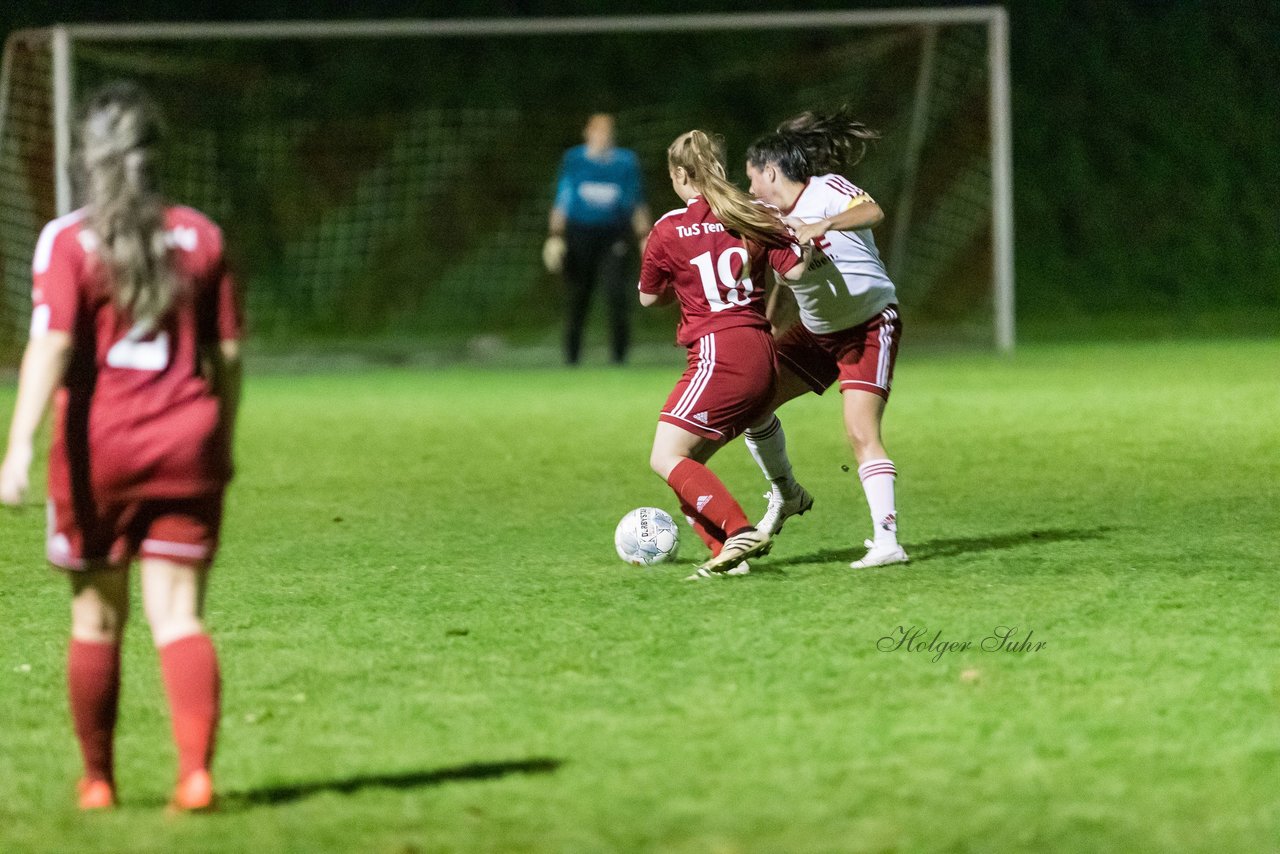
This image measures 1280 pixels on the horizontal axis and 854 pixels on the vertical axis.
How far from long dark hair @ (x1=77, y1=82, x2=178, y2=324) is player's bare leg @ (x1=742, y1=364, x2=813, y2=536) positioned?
329 cm

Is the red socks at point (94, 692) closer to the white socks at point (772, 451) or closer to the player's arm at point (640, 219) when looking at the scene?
the white socks at point (772, 451)

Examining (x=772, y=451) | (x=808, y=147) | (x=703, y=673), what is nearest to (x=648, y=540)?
(x=772, y=451)

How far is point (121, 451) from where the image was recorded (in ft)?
11.1

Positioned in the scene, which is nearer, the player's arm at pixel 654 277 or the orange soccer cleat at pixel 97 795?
the orange soccer cleat at pixel 97 795

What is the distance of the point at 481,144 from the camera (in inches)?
834

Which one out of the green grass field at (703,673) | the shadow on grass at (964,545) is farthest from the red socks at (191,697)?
the shadow on grass at (964,545)

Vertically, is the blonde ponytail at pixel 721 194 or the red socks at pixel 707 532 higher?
the blonde ponytail at pixel 721 194

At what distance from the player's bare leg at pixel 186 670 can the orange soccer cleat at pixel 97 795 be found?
0.15m

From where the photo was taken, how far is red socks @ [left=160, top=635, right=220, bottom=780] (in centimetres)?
346

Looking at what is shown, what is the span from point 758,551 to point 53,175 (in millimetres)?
11979

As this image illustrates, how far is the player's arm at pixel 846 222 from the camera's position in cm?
590

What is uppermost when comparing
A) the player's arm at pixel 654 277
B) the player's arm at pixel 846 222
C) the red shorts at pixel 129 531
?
the player's arm at pixel 846 222

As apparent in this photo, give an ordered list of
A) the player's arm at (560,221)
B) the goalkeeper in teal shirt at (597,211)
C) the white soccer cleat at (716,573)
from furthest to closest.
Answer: the goalkeeper in teal shirt at (597,211) → the player's arm at (560,221) → the white soccer cleat at (716,573)

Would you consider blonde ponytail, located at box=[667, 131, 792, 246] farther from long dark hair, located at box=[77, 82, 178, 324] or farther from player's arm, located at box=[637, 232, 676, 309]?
long dark hair, located at box=[77, 82, 178, 324]
